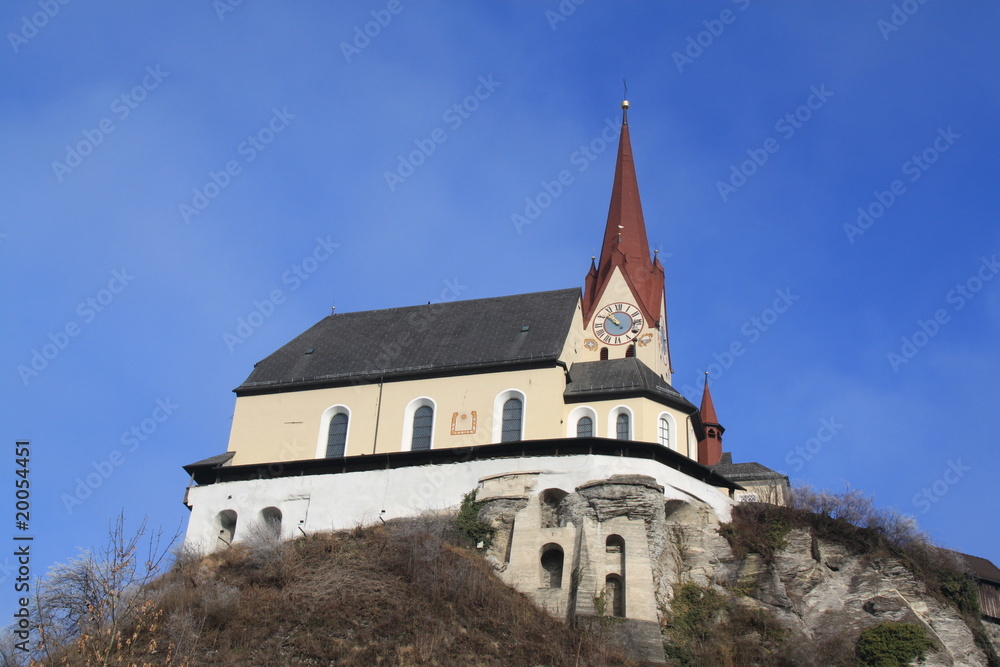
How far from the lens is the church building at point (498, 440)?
124 feet

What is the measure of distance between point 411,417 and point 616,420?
8.17 metres

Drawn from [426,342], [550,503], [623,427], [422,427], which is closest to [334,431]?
[422,427]

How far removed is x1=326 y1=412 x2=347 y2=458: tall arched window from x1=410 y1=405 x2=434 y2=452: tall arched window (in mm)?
2910

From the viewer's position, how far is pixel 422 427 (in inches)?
1794

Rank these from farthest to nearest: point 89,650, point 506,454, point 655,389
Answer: point 655,389 < point 506,454 < point 89,650

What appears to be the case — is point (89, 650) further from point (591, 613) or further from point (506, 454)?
point (506, 454)

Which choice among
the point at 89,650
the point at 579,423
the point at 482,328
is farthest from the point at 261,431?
the point at 89,650

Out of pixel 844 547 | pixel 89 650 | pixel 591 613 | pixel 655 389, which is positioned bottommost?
pixel 89 650

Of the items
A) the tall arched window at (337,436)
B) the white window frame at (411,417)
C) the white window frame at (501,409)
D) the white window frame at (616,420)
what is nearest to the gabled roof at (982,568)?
the white window frame at (616,420)

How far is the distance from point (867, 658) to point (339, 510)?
18894 millimetres

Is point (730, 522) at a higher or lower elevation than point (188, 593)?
higher

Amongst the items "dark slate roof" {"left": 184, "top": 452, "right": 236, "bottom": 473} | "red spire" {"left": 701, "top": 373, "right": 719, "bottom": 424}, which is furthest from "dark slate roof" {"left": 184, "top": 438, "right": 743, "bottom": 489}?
"red spire" {"left": 701, "top": 373, "right": 719, "bottom": 424}

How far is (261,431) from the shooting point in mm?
47281

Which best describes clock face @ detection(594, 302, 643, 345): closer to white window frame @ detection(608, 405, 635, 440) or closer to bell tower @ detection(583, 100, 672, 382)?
bell tower @ detection(583, 100, 672, 382)
